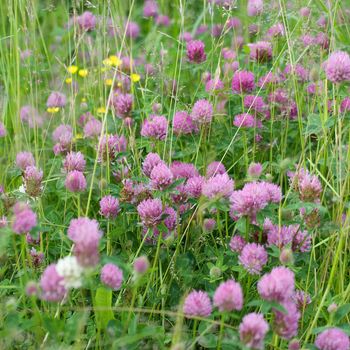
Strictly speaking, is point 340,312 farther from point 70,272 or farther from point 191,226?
point 70,272

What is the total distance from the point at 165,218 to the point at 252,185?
0.81ft

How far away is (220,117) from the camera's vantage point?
2074 millimetres

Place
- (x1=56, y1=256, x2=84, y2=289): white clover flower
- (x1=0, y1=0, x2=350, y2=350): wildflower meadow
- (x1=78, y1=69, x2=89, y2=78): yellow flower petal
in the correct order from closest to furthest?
(x1=56, y1=256, x2=84, y2=289): white clover flower
(x1=0, y1=0, x2=350, y2=350): wildflower meadow
(x1=78, y1=69, x2=89, y2=78): yellow flower petal

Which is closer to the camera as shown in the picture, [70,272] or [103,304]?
[70,272]

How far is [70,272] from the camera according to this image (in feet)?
3.84

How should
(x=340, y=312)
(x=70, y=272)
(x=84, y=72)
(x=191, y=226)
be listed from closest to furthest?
(x=70, y=272) < (x=340, y=312) < (x=191, y=226) < (x=84, y=72)

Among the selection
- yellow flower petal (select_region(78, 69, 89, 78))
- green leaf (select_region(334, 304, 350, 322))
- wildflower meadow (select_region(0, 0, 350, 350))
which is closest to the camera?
wildflower meadow (select_region(0, 0, 350, 350))

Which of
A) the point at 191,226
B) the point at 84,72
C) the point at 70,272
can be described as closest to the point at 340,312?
the point at 191,226

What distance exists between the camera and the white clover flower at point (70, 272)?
3.83 ft

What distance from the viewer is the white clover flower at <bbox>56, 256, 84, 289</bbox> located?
1166 millimetres

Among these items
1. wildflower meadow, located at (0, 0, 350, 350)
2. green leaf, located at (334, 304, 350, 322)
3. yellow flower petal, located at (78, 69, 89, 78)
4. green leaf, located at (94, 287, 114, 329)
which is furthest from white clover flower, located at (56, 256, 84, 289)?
yellow flower petal, located at (78, 69, 89, 78)

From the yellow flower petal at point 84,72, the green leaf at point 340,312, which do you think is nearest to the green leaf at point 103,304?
the green leaf at point 340,312

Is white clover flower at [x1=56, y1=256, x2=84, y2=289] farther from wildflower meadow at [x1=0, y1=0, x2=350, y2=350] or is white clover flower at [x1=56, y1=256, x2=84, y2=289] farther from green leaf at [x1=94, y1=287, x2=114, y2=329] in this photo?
green leaf at [x1=94, y1=287, x2=114, y2=329]

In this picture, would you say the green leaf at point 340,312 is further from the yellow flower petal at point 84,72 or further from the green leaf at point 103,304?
the yellow flower petal at point 84,72
